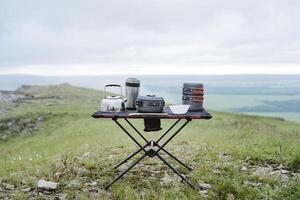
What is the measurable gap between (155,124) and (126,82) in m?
1.00

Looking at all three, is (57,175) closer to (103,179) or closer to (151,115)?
(103,179)

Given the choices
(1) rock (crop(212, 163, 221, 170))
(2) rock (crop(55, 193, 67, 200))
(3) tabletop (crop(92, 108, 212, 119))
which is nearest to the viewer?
(3) tabletop (crop(92, 108, 212, 119))

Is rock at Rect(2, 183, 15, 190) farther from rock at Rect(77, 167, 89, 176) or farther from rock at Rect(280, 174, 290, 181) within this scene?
rock at Rect(280, 174, 290, 181)

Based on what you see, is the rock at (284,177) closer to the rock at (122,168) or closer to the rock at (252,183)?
the rock at (252,183)

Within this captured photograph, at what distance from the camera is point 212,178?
8125 millimetres

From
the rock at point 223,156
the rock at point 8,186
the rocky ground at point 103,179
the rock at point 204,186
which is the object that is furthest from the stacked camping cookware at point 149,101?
the rock at point 223,156

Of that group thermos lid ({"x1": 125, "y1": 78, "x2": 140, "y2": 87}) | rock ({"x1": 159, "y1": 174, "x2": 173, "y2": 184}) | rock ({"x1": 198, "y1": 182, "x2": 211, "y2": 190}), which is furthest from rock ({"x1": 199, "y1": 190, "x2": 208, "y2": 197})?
thermos lid ({"x1": 125, "y1": 78, "x2": 140, "y2": 87})

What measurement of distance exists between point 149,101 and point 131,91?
0.71 meters

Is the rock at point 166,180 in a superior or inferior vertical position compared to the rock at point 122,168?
superior

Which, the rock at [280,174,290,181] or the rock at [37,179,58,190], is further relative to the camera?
the rock at [280,174,290,181]

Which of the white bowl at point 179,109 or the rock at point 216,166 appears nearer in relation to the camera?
the white bowl at point 179,109

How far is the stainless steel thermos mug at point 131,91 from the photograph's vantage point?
7967 mm

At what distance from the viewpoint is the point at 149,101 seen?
7.41 meters

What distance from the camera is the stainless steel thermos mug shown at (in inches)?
314
